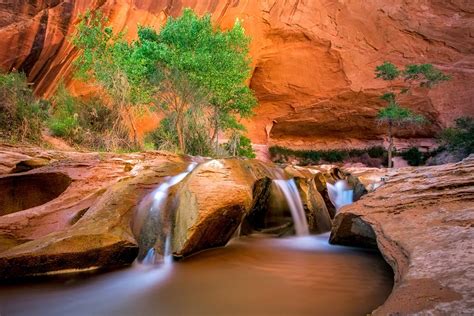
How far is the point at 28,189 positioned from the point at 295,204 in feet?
17.6

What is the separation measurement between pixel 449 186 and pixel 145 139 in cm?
1405

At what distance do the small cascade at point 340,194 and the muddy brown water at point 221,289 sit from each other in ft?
11.8

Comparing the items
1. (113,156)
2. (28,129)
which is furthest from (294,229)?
(28,129)

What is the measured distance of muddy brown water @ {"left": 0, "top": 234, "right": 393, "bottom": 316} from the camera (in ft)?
10.2

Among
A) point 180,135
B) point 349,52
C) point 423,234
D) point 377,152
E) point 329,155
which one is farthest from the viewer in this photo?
point 329,155

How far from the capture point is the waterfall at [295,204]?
7.06 meters

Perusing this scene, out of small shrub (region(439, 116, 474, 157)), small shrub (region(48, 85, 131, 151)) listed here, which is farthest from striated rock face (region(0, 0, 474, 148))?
small shrub (region(48, 85, 131, 151))

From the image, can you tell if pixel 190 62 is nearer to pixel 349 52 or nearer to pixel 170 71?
pixel 170 71

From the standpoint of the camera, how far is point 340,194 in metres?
8.80

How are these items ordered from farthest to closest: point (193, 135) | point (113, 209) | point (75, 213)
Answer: point (193, 135) → point (75, 213) → point (113, 209)

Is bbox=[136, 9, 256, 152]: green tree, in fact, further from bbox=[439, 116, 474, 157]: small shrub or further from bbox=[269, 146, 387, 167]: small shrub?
bbox=[439, 116, 474, 157]: small shrub

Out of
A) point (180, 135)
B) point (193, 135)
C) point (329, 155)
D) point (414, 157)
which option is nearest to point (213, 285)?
point (180, 135)

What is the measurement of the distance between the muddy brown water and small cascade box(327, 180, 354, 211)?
3.60m

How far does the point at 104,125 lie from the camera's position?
44.8ft
